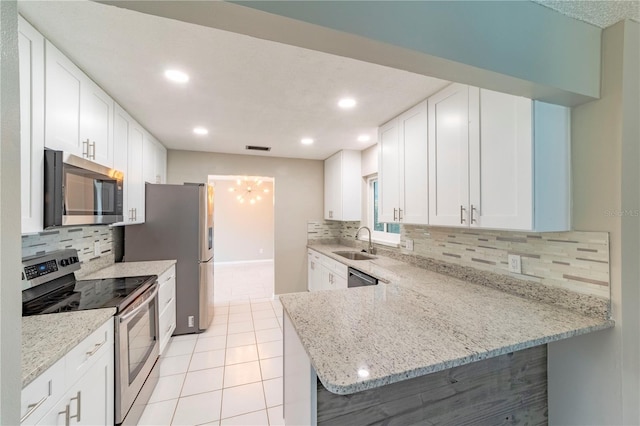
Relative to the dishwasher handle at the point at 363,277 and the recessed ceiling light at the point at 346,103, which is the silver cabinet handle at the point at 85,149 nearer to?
the recessed ceiling light at the point at 346,103

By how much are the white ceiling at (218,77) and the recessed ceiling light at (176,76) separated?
0.04m

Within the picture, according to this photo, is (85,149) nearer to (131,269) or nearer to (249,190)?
(131,269)

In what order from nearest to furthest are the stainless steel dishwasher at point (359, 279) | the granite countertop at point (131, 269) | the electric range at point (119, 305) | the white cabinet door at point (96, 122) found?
the electric range at point (119, 305) → the white cabinet door at point (96, 122) → the granite countertop at point (131, 269) → the stainless steel dishwasher at point (359, 279)

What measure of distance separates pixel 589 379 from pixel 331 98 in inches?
90.8

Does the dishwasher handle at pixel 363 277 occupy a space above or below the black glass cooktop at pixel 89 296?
below

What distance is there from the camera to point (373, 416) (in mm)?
1113

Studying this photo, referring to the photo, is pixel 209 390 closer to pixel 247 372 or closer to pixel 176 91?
pixel 247 372

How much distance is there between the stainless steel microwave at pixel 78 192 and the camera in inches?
53.0

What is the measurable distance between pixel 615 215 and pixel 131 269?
3.42 m

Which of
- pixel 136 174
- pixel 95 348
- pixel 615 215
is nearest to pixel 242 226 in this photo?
pixel 136 174

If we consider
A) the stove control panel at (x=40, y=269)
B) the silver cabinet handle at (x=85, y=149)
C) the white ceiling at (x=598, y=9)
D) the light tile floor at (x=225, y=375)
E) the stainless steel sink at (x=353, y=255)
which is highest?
the white ceiling at (x=598, y=9)

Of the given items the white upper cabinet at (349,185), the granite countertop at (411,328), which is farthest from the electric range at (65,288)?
the white upper cabinet at (349,185)

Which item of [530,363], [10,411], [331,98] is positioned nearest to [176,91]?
[331,98]

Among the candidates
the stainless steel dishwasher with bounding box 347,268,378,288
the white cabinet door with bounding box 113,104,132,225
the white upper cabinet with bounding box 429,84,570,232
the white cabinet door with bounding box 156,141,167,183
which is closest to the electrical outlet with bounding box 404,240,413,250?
the stainless steel dishwasher with bounding box 347,268,378,288
